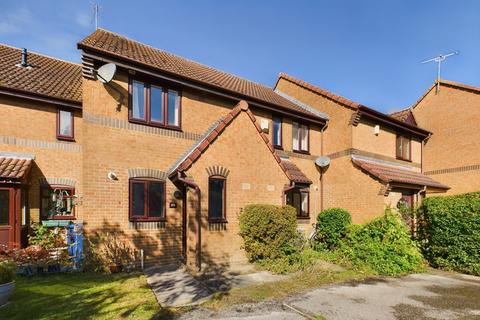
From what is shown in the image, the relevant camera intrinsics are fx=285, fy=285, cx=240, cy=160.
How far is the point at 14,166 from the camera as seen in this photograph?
983 centimetres

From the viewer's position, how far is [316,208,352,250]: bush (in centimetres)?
1143

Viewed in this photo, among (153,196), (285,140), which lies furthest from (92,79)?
(285,140)

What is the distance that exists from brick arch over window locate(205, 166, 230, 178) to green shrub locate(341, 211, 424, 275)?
5.06 m

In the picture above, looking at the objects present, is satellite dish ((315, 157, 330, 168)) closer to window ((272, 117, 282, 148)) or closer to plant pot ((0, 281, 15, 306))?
window ((272, 117, 282, 148))

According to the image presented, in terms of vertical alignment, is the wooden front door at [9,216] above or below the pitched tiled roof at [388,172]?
below

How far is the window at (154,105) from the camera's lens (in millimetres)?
9492

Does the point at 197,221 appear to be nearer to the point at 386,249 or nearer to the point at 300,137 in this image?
the point at 386,249

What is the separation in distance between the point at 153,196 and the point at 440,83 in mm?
17559

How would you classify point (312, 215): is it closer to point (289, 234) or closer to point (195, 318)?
point (289, 234)

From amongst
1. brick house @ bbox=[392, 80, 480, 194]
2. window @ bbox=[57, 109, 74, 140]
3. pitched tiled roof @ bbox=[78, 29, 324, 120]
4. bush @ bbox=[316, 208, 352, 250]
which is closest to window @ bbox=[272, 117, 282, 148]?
pitched tiled roof @ bbox=[78, 29, 324, 120]

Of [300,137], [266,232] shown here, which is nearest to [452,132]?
[300,137]

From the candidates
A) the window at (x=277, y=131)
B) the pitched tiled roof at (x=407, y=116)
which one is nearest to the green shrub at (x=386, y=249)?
the window at (x=277, y=131)

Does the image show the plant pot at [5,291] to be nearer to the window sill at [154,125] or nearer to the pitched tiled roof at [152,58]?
the window sill at [154,125]

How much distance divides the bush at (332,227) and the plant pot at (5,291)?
391 inches
